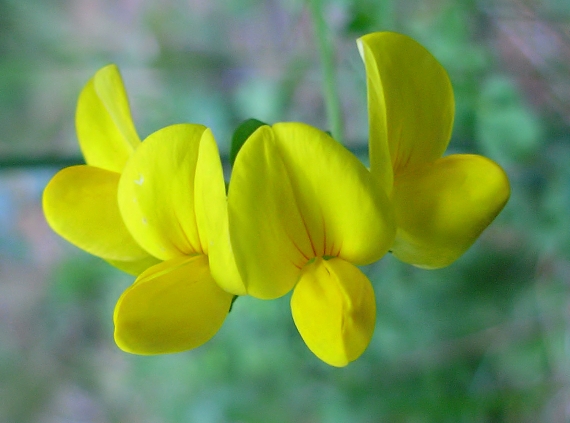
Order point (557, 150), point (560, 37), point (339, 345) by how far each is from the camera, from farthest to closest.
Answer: point (560, 37) → point (557, 150) → point (339, 345)

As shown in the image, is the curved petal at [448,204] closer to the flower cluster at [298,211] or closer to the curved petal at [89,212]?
the flower cluster at [298,211]

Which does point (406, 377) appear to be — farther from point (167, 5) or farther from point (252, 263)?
point (167, 5)

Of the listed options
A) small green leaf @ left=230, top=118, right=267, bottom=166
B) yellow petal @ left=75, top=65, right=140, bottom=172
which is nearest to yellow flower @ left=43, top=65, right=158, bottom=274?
yellow petal @ left=75, top=65, right=140, bottom=172

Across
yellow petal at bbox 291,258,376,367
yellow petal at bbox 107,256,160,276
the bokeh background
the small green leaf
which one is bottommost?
the bokeh background

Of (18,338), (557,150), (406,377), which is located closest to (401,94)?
(557,150)

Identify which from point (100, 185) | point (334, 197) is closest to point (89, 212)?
point (100, 185)

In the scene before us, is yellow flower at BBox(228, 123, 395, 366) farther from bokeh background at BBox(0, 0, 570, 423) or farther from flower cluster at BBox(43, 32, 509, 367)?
bokeh background at BBox(0, 0, 570, 423)
